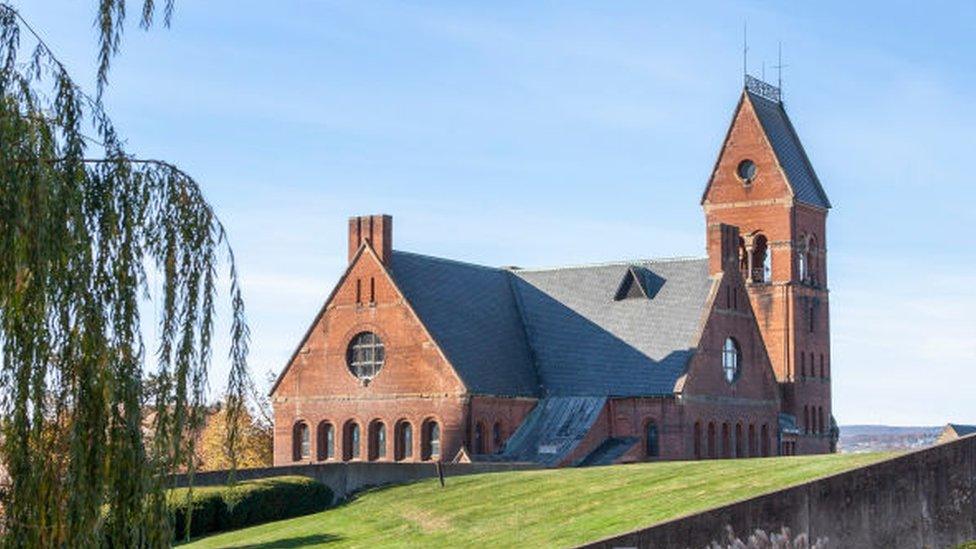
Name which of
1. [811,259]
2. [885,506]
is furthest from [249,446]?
[885,506]

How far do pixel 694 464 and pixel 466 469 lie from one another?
1196 cm

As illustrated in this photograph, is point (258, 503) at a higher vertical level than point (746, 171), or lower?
lower

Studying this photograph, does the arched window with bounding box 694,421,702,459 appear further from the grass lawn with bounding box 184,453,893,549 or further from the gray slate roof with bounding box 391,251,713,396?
the grass lawn with bounding box 184,453,893,549

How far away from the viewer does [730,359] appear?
222 feet

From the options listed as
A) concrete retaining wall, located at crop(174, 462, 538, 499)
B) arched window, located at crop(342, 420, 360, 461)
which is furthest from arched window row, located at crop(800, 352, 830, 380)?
concrete retaining wall, located at crop(174, 462, 538, 499)

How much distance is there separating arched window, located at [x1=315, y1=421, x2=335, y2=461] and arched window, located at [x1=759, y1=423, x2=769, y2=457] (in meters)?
18.7

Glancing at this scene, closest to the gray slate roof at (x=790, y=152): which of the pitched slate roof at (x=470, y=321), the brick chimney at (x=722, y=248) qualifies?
the brick chimney at (x=722, y=248)

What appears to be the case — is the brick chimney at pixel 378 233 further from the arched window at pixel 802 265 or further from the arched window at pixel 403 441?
the arched window at pixel 802 265

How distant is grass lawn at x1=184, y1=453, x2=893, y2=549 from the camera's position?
36875mm

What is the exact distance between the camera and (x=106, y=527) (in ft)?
46.8

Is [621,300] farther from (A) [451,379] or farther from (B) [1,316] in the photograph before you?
(B) [1,316]

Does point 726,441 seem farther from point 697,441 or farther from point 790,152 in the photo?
point 790,152

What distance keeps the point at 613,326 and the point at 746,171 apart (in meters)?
18.3

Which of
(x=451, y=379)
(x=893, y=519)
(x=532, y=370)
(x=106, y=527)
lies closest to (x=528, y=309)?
(x=532, y=370)
